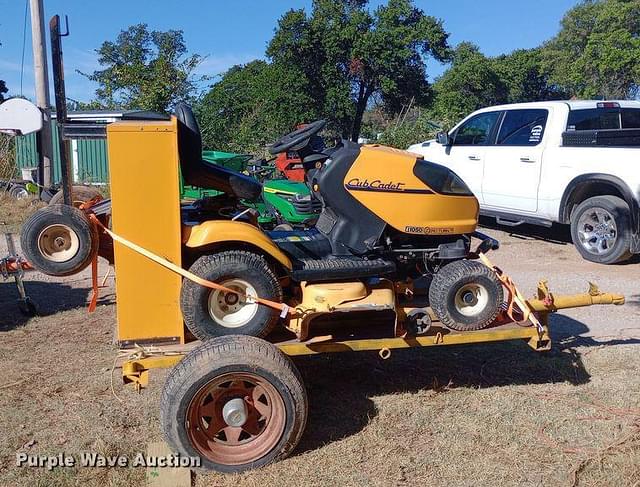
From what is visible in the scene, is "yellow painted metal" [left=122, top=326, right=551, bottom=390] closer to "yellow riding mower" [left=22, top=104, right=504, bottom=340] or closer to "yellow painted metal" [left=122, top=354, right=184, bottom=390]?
"yellow painted metal" [left=122, top=354, right=184, bottom=390]

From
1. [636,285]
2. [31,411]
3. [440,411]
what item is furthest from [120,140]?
[636,285]

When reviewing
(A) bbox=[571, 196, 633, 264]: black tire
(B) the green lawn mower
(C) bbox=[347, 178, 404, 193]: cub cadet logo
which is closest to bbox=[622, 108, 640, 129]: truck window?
(A) bbox=[571, 196, 633, 264]: black tire

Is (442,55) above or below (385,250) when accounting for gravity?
above

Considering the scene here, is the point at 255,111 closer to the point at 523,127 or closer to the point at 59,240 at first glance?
the point at 523,127

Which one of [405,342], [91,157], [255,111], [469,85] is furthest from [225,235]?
[469,85]

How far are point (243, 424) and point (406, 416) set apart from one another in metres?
1.23

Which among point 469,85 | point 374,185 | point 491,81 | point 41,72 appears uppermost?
point 491,81

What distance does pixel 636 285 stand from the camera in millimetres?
7910

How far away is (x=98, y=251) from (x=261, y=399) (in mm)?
1428

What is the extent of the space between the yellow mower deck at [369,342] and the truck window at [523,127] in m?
5.48

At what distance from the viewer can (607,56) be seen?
3247 cm

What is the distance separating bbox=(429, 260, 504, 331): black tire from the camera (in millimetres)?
4219

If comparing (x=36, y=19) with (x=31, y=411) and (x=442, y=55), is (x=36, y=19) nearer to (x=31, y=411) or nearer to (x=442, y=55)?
(x=31, y=411)

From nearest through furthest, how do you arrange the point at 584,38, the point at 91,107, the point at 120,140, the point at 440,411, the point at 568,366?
the point at 120,140, the point at 440,411, the point at 568,366, the point at 91,107, the point at 584,38
